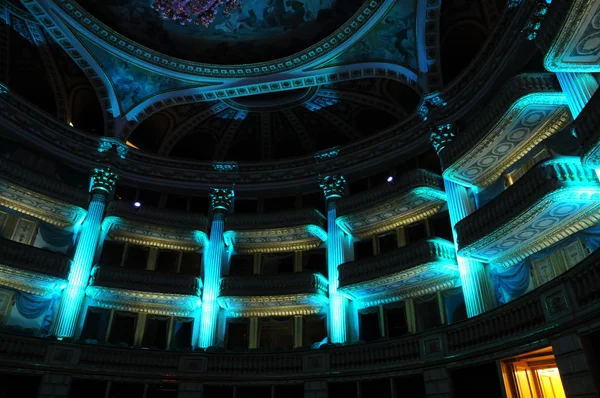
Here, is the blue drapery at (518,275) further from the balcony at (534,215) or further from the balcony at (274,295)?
the balcony at (274,295)

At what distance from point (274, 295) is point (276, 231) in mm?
3700

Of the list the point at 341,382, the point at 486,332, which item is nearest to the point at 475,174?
the point at 486,332

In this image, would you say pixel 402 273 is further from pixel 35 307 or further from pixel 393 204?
pixel 35 307

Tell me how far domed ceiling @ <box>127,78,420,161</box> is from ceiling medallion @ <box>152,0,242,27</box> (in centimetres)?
636

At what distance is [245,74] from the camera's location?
79.3 ft

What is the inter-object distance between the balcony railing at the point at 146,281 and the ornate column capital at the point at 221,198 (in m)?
4.58

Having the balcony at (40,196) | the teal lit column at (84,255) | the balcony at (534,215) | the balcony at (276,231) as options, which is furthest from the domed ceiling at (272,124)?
the balcony at (534,215)

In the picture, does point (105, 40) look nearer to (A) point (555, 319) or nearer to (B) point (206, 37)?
(B) point (206, 37)

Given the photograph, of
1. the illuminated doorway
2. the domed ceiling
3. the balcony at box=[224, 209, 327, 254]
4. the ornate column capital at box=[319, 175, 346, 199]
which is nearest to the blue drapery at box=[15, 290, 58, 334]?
the balcony at box=[224, 209, 327, 254]

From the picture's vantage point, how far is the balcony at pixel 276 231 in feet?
75.8

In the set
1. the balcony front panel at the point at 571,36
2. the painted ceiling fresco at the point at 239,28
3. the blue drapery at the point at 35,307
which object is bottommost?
the blue drapery at the point at 35,307

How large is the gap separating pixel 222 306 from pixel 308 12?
49.7ft

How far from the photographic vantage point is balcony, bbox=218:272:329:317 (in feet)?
68.7

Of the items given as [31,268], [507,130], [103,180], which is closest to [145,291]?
[31,268]
